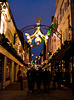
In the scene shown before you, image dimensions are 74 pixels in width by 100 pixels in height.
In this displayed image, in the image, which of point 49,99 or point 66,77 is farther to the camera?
point 66,77

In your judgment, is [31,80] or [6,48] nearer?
[31,80]

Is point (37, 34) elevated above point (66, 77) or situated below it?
above

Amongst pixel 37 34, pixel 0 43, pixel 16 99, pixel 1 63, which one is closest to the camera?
pixel 16 99

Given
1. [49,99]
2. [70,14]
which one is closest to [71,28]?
[70,14]

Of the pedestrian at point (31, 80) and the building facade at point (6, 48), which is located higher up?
the building facade at point (6, 48)

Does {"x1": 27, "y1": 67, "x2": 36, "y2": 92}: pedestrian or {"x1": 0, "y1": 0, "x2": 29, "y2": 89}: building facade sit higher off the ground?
{"x1": 0, "y1": 0, "x2": 29, "y2": 89}: building facade

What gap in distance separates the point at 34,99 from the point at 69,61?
8.89 m

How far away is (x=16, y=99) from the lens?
9555 millimetres

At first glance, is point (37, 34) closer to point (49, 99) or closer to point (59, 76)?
point (59, 76)

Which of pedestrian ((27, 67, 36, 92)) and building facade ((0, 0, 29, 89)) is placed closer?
pedestrian ((27, 67, 36, 92))

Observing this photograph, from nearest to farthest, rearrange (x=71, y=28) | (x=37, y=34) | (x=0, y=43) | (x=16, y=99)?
(x=16, y=99) → (x=0, y=43) → (x=71, y=28) → (x=37, y=34)

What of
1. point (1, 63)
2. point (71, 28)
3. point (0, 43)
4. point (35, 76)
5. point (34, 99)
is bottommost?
point (34, 99)

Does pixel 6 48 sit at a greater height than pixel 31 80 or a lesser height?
greater

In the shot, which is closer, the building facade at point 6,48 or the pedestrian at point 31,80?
the pedestrian at point 31,80
